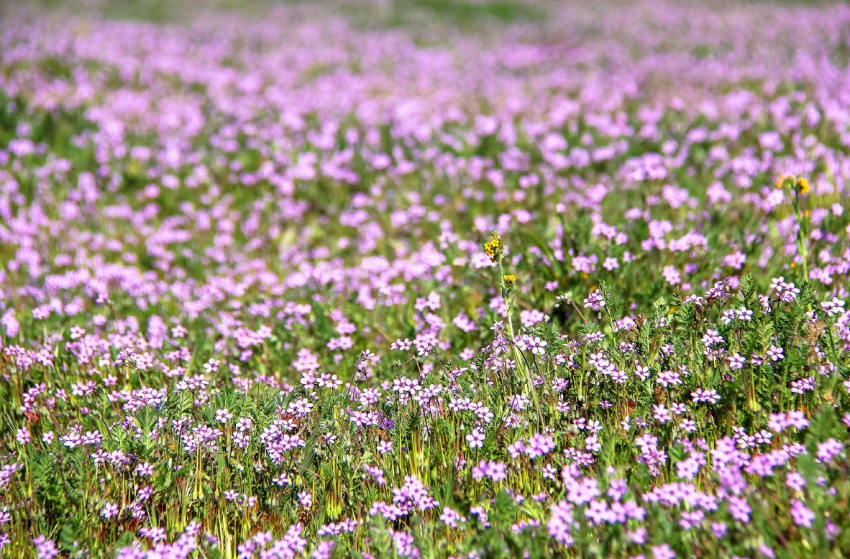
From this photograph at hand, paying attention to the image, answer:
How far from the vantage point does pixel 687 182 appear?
635 centimetres

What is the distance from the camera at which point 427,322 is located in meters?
4.58

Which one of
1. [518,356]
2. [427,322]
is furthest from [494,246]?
[427,322]

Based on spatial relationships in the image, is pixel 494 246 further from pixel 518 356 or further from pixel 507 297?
pixel 518 356

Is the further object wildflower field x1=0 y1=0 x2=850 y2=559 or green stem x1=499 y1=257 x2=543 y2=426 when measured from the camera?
green stem x1=499 y1=257 x2=543 y2=426

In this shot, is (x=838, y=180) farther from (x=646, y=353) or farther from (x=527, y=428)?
(x=527, y=428)

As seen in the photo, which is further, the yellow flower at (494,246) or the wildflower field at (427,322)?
the yellow flower at (494,246)

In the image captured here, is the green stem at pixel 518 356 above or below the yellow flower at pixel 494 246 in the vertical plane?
below

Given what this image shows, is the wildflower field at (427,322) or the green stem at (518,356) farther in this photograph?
the green stem at (518,356)

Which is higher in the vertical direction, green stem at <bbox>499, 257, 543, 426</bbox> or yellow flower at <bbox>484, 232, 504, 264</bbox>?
yellow flower at <bbox>484, 232, 504, 264</bbox>

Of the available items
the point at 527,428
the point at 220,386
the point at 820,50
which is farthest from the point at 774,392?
the point at 820,50

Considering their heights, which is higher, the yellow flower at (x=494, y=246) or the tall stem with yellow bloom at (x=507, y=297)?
the yellow flower at (x=494, y=246)

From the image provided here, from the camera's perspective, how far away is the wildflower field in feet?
9.29

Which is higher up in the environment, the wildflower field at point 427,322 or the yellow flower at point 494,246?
the yellow flower at point 494,246

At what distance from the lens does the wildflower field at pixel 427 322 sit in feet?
9.29
